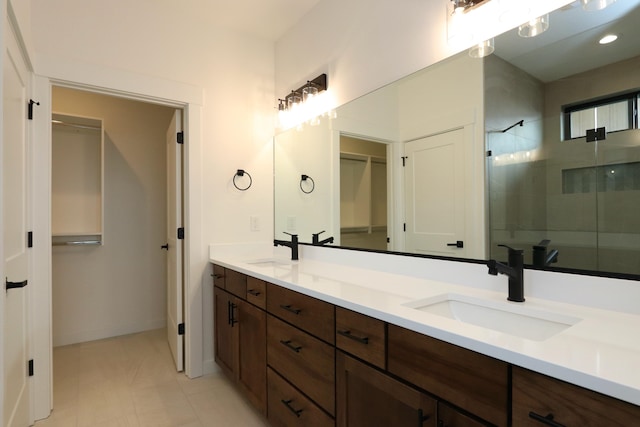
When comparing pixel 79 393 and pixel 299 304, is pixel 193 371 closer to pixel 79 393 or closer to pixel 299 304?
pixel 79 393

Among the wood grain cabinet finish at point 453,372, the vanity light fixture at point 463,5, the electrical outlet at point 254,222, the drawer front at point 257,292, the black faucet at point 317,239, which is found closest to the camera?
the wood grain cabinet finish at point 453,372

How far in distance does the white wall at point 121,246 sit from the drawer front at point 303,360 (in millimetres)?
2328

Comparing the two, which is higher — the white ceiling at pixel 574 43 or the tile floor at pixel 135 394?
the white ceiling at pixel 574 43

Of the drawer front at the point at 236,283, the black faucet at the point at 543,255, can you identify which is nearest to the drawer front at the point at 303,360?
the drawer front at the point at 236,283

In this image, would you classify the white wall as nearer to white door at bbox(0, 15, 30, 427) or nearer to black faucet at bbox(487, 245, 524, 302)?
white door at bbox(0, 15, 30, 427)

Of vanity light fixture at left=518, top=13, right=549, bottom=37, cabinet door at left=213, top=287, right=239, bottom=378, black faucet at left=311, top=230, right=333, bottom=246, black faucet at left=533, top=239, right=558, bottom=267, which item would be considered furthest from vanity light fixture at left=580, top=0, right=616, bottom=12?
cabinet door at left=213, top=287, right=239, bottom=378

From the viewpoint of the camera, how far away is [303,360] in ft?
4.74

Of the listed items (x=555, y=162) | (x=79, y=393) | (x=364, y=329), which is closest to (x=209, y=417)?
(x=79, y=393)

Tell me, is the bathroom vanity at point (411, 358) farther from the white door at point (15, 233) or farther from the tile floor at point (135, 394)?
the white door at point (15, 233)

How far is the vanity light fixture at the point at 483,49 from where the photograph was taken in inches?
54.0

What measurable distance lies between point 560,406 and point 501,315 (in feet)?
1.61

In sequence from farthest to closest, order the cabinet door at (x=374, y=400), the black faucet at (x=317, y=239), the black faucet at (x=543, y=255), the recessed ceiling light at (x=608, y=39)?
1. the black faucet at (x=317, y=239)
2. the black faucet at (x=543, y=255)
3. the recessed ceiling light at (x=608, y=39)
4. the cabinet door at (x=374, y=400)

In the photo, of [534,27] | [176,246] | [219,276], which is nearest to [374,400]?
[534,27]

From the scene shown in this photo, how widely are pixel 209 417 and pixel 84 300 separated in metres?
2.03
